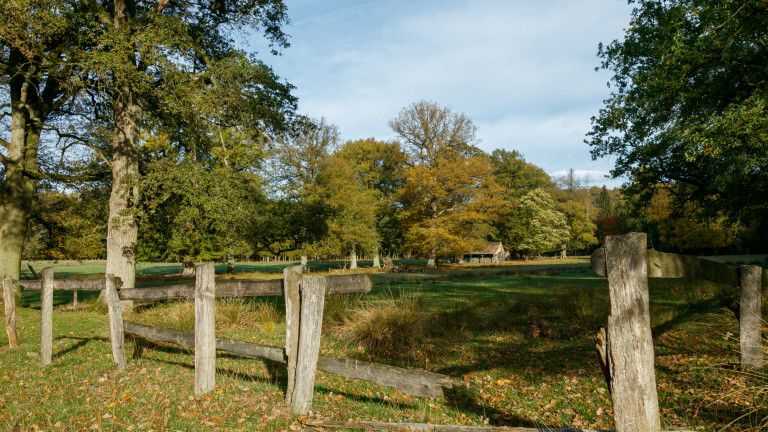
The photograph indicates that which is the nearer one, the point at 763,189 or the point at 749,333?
the point at 749,333

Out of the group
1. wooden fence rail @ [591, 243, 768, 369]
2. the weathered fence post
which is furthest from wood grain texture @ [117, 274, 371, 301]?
A: the weathered fence post

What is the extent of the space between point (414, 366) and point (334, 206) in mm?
27863

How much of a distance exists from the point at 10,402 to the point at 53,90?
46.2ft

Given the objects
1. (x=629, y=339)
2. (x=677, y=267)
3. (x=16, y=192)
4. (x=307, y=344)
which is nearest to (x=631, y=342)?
(x=629, y=339)

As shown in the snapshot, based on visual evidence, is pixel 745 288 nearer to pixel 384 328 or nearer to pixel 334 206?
pixel 384 328

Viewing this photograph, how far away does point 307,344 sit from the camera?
476cm

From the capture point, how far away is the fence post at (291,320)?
4934 mm

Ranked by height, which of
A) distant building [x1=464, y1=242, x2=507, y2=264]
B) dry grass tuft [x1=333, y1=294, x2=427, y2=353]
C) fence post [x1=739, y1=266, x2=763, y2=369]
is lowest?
distant building [x1=464, y1=242, x2=507, y2=264]

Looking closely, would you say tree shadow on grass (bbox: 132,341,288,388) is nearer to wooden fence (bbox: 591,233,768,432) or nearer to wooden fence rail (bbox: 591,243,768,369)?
wooden fence (bbox: 591,233,768,432)

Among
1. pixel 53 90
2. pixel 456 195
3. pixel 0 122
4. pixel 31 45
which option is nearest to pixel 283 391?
pixel 31 45

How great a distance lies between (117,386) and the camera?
6.23 metres

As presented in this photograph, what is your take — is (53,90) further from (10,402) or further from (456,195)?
(456,195)

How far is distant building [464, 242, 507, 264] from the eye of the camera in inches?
2430

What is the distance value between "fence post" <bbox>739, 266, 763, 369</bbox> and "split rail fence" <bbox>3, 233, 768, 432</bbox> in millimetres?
11
